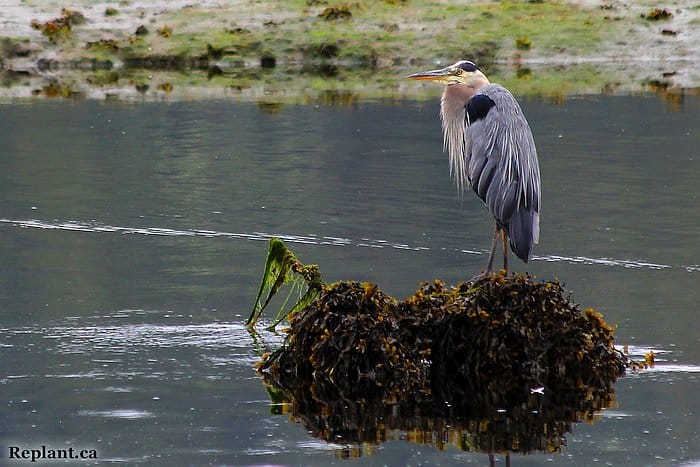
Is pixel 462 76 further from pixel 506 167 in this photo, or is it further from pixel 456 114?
pixel 506 167

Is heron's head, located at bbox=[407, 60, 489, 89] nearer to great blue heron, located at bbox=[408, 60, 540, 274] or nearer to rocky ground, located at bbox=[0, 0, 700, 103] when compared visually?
great blue heron, located at bbox=[408, 60, 540, 274]

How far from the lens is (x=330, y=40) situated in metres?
31.9

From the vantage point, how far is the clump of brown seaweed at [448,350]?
746 centimetres

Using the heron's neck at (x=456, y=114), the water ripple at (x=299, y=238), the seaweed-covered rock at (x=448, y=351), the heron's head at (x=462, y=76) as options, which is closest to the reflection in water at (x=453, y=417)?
the seaweed-covered rock at (x=448, y=351)

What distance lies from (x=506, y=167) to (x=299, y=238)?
3.84 metres

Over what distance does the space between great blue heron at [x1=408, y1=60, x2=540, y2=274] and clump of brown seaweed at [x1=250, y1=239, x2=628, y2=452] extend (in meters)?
0.65

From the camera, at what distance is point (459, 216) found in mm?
13461

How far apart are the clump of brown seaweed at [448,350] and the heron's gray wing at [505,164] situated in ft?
2.29

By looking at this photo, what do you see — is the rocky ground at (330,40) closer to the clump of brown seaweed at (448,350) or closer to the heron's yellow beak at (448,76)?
the heron's yellow beak at (448,76)

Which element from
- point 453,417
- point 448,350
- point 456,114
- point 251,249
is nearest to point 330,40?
point 251,249

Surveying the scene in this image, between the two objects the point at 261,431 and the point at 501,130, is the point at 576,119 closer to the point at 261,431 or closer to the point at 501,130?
the point at 501,130

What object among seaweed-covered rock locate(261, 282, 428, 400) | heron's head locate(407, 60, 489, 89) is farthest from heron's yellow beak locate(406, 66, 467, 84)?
seaweed-covered rock locate(261, 282, 428, 400)

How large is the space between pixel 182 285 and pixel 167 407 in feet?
10.2

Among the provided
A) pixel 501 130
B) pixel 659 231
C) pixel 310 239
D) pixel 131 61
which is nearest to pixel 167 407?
pixel 501 130
